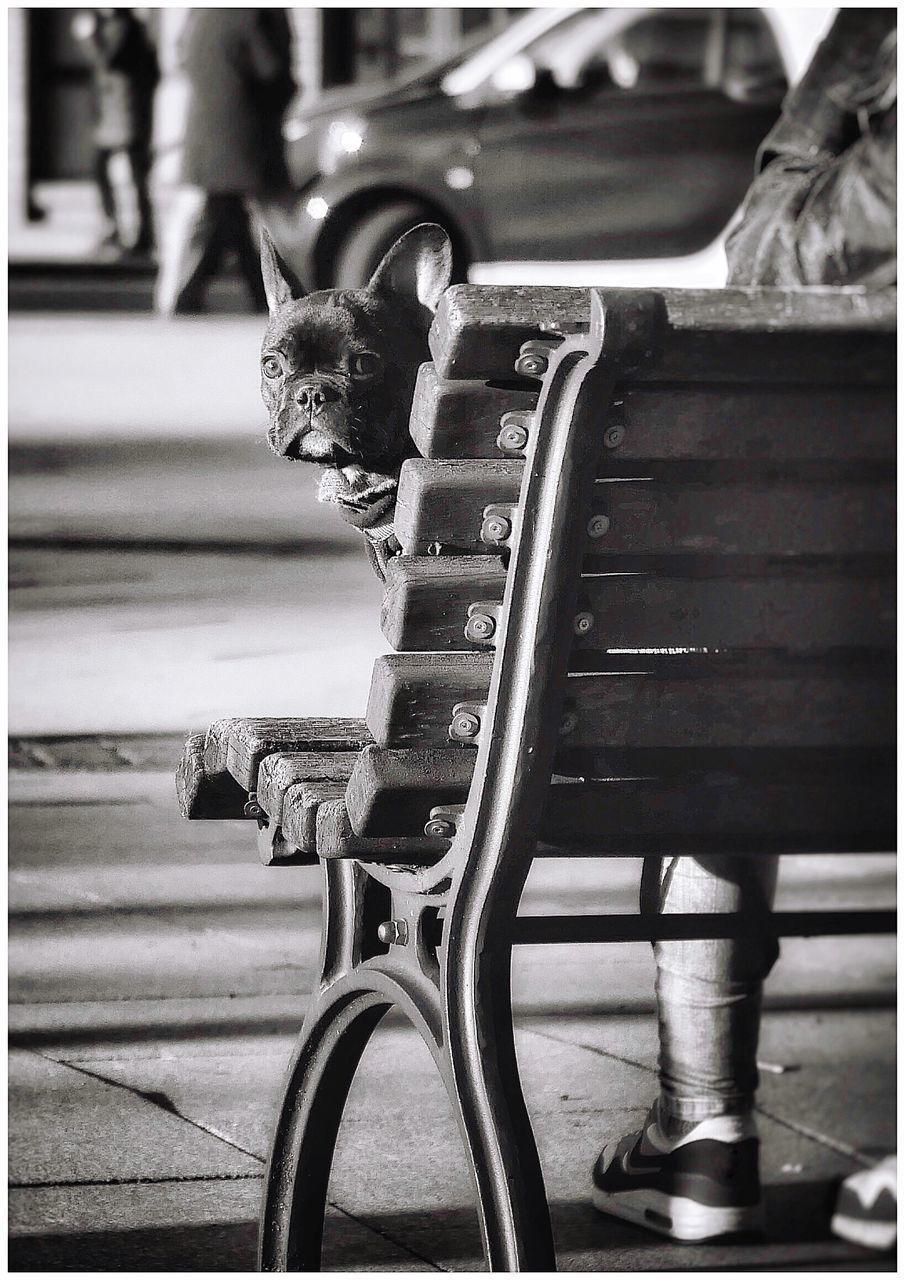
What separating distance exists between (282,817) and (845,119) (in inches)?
59.1

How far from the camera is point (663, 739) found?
1642 millimetres

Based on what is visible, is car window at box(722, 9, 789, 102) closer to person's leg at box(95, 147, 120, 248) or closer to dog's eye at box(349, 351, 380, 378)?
person's leg at box(95, 147, 120, 248)

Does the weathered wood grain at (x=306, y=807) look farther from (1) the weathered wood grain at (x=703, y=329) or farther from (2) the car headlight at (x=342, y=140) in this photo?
(2) the car headlight at (x=342, y=140)

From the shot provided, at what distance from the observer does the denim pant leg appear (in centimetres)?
217

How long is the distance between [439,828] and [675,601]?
319mm

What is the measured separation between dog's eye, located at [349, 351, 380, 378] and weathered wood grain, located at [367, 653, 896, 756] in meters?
1.02

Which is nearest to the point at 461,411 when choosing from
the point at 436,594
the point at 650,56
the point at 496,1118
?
the point at 436,594

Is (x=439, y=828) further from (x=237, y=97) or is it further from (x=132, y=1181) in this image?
(x=237, y=97)

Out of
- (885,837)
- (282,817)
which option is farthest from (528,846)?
(885,837)

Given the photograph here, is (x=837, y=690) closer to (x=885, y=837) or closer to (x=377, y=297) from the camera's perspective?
(x=885, y=837)

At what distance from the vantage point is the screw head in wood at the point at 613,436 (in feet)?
4.99

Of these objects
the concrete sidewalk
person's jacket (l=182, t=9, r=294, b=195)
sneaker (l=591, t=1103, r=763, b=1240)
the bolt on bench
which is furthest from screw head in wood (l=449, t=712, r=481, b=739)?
person's jacket (l=182, t=9, r=294, b=195)

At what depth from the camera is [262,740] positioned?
1.95m

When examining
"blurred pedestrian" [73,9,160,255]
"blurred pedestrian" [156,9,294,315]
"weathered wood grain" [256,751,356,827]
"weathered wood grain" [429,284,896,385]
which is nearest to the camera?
"weathered wood grain" [429,284,896,385]
